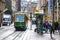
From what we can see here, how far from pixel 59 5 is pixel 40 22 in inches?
170

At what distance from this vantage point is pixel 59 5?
4131cm

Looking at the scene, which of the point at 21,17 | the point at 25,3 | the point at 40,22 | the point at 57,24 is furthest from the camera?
the point at 25,3

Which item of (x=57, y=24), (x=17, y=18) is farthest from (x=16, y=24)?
(x=57, y=24)

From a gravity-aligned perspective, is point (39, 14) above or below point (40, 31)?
above

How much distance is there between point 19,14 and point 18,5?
403ft

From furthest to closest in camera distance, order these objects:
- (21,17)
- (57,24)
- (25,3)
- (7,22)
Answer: (25,3)
(7,22)
(21,17)
(57,24)

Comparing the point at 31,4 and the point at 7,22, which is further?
the point at 31,4

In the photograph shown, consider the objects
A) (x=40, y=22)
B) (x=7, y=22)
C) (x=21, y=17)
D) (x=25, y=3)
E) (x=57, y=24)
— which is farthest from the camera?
(x=25, y=3)

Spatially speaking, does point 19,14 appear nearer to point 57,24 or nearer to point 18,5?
point 57,24

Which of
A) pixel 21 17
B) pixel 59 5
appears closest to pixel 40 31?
pixel 59 5

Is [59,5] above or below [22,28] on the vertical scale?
above

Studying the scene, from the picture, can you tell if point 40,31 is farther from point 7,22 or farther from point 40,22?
point 7,22

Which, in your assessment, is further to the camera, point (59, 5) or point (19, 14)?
point (19, 14)

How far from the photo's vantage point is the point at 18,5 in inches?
6826
